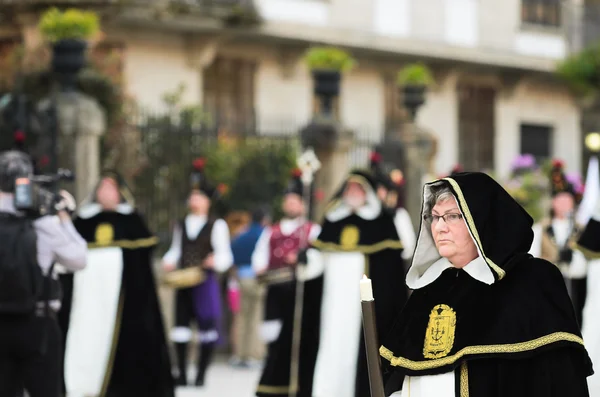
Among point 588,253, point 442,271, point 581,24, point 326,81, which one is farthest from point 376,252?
point 581,24

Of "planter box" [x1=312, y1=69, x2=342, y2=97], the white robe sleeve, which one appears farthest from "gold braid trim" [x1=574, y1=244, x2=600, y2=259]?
"planter box" [x1=312, y1=69, x2=342, y2=97]

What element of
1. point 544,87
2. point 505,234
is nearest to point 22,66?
point 505,234

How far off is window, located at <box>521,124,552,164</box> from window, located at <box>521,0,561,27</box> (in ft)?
7.27

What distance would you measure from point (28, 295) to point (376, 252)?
3664 mm

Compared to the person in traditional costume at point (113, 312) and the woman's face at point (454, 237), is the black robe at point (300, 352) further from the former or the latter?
the woman's face at point (454, 237)

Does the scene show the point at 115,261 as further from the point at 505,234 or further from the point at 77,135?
the point at 505,234

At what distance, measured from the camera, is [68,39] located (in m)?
15.2

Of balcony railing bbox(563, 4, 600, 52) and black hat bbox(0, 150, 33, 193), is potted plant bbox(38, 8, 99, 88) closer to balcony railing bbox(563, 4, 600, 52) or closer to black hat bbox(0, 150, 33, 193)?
black hat bbox(0, 150, 33, 193)

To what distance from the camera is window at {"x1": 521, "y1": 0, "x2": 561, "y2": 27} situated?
33906mm

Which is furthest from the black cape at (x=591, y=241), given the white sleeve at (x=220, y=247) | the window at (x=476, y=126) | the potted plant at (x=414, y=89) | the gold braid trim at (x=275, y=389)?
the window at (x=476, y=126)

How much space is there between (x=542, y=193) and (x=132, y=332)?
15.5 metres

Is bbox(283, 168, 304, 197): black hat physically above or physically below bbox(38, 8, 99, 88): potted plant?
below

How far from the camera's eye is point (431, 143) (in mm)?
20891

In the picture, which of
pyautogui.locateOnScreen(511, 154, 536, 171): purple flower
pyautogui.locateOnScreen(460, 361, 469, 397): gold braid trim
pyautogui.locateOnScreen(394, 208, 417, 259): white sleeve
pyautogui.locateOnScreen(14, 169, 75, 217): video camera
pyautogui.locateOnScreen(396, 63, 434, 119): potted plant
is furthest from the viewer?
pyautogui.locateOnScreen(511, 154, 536, 171): purple flower
